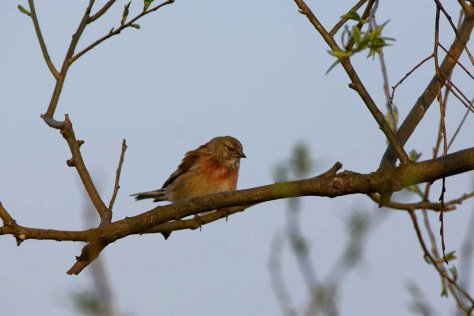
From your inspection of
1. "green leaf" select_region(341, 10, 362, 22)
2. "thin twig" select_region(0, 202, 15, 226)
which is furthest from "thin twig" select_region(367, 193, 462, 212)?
"thin twig" select_region(0, 202, 15, 226)

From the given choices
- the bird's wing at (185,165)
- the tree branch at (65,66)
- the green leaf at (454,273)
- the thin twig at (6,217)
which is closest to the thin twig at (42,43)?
the tree branch at (65,66)

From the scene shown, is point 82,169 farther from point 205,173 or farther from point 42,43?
point 205,173

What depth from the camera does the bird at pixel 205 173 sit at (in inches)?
416

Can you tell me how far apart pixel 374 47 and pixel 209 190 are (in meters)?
7.20

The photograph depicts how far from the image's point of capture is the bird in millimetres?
10570

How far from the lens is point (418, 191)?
4.94m

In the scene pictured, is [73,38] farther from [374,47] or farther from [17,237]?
[374,47]

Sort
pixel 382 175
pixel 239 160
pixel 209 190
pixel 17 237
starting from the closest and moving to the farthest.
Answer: pixel 382 175 < pixel 17 237 < pixel 209 190 < pixel 239 160

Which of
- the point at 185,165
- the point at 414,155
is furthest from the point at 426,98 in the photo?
A: the point at 185,165

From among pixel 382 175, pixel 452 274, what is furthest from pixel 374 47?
pixel 452 274

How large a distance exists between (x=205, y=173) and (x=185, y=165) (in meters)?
0.51

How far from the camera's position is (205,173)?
10703 millimetres

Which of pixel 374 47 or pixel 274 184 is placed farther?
pixel 274 184

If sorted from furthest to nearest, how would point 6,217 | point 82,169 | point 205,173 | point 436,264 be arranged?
1. point 205,173
2. point 82,169
3. point 6,217
4. point 436,264
